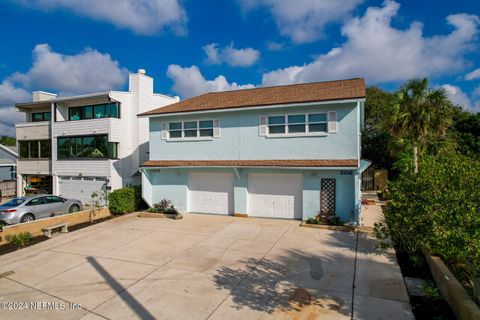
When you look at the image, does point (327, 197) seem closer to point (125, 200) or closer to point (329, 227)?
point (329, 227)

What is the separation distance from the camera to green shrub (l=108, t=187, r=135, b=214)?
54.7 feet

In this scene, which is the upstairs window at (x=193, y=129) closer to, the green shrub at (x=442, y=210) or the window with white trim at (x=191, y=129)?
the window with white trim at (x=191, y=129)

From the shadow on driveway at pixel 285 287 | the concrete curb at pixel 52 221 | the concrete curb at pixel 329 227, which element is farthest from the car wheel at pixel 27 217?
the concrete curb at pixel 329 227

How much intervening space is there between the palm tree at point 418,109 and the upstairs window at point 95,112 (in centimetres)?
1810

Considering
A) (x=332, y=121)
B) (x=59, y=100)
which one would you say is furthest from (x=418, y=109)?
(x=59, y=100)

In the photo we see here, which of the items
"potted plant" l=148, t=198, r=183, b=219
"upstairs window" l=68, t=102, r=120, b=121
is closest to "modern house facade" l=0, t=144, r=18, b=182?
"upstairs window" l=68, t=102, r=120, b=121

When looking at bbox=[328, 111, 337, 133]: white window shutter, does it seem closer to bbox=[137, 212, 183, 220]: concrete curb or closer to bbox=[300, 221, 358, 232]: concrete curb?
bbox=[300, 221, 358, 232]: concrete curb

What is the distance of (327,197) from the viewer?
13.4 m

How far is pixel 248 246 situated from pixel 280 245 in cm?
116

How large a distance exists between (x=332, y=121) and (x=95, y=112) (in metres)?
17.7

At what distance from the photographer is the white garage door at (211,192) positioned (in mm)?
15766

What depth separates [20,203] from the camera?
47.5 feet

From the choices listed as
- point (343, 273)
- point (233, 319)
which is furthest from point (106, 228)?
point (343, 273)

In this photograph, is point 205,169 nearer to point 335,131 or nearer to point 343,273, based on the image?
point 335,131
